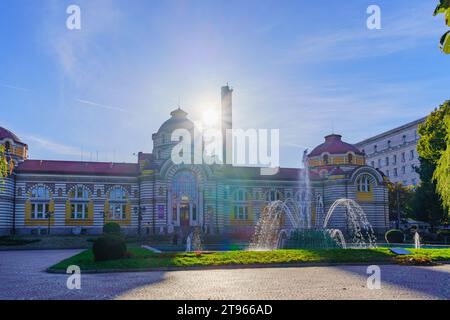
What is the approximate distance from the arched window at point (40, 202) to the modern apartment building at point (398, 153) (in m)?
63.3

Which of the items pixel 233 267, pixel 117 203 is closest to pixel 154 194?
pixel 117 203

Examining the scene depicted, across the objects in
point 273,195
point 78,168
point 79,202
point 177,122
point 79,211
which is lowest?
point 79,211

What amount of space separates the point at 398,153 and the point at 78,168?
215 ft

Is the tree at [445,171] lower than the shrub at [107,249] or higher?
higher

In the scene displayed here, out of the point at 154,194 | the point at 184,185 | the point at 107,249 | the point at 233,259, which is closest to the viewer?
the point at 107,249

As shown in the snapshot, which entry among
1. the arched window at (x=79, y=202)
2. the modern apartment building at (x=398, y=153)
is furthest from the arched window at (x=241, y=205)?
the modern apartment building at (x=398, y=153)

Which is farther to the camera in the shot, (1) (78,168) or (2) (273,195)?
(2) (273,195)

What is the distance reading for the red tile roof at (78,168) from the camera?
50.8 m

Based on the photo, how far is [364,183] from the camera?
188 ft

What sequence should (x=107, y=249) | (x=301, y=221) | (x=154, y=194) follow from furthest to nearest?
1. (x=301, y=221)
2. (x=154, y=194)
3. (x=107, y=249)

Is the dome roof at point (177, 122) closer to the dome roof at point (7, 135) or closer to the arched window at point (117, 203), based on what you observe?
A: the arched window at point (117, 203)

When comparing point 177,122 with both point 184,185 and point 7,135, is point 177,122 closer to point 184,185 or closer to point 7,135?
point 184,185

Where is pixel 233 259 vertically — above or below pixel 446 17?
below
